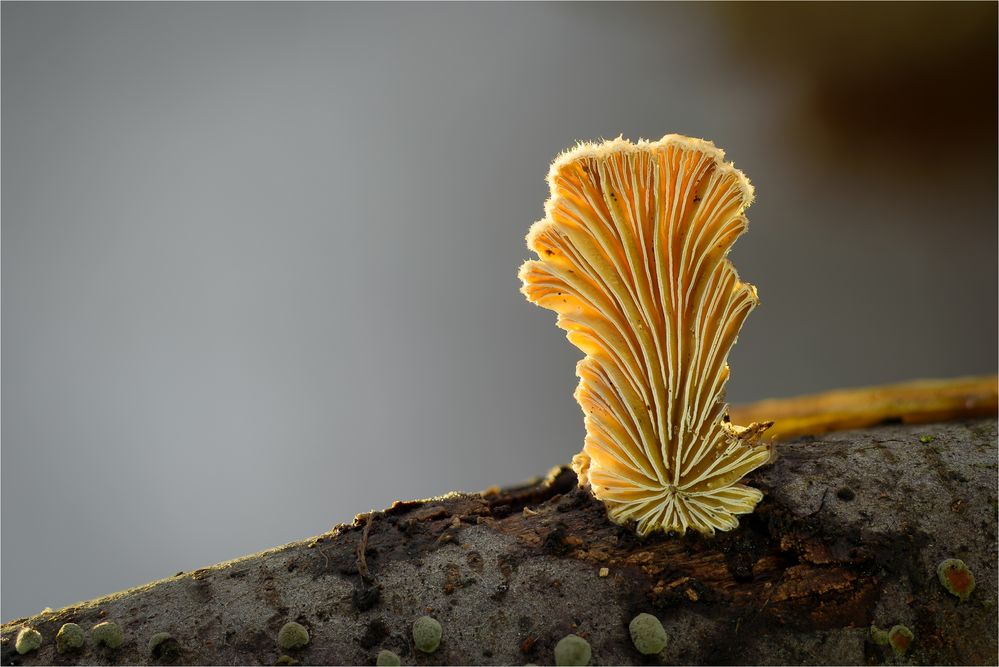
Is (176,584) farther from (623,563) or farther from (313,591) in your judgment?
(623,563)

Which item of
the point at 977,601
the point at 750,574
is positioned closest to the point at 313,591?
the point at 750,574

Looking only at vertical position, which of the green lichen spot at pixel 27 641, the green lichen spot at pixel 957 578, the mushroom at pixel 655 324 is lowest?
the green lichen spot at pixel 957 578

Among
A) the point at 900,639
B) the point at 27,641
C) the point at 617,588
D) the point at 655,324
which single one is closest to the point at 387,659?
the point at 617,588

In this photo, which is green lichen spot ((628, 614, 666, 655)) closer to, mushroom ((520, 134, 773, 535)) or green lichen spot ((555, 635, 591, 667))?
green lichen spot ((555, 635, 591, 667))

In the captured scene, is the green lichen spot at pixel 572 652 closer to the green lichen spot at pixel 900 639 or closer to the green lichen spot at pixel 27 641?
the green lichen spot at pixel 900 639

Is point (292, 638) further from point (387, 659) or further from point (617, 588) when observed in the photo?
point (617, 588)

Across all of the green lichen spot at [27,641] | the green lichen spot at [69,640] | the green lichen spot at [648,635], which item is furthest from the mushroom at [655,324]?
the green lichen spot at [27,641]
